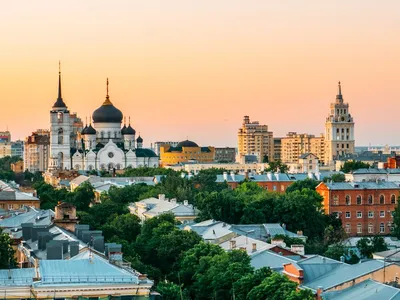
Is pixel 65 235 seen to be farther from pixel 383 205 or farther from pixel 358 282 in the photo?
pixel 383 205

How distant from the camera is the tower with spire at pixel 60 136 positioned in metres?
166

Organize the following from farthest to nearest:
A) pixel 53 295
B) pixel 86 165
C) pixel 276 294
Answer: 1. pixel 86 165
2. pixel 276 294
3. pixel 53 295

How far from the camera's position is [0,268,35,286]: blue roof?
3139cm

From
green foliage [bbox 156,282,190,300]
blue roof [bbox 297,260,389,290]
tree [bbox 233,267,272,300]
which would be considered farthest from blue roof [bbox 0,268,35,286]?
blue roof [bbox 297,260,389,290]

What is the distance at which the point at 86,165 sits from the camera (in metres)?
166

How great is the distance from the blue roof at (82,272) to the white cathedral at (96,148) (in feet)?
427

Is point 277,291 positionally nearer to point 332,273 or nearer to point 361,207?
point 332,273

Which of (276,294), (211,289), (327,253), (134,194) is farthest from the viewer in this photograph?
(134,194)

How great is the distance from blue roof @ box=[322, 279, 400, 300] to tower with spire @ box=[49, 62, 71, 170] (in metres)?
131

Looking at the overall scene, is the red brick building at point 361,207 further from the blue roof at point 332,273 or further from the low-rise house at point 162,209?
the blue roof at point 332,273

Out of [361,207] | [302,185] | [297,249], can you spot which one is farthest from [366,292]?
[302,185]

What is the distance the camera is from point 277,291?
34.6 metres

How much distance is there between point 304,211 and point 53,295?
3750 centimetres

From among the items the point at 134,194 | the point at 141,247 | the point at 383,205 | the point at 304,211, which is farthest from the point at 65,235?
the point at 134,194
